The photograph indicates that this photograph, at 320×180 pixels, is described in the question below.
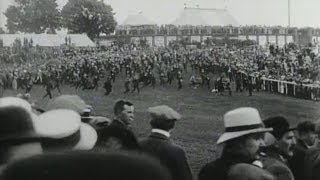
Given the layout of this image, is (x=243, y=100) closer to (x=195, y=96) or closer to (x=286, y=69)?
(x=195, y=96)

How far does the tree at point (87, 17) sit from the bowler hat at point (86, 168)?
62.2 inches

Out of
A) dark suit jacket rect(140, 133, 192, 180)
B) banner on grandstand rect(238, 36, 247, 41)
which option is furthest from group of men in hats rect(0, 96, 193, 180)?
banner on grandstand rect(238, 36, 247, 41)

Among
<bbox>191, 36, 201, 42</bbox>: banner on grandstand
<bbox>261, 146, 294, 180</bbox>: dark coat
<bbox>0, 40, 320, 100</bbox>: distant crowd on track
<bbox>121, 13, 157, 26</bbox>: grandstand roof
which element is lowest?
<bbox>261, 146, 294, 180</bbox>: dark coat

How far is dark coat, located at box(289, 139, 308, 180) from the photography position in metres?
2.18

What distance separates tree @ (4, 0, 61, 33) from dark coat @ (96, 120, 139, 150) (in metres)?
0.58

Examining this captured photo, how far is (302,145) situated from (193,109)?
52 centimetres

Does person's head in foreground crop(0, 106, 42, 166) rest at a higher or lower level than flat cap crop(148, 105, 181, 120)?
higher

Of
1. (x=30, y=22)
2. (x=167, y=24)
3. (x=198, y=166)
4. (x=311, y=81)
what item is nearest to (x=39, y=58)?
(x=30, y=22)

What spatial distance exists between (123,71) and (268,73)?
812mm

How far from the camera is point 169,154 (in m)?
1.89

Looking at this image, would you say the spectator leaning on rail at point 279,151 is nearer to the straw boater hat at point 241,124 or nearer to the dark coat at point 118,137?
the straw boater hat at point 241,124

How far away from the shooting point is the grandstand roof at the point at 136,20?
239 cm

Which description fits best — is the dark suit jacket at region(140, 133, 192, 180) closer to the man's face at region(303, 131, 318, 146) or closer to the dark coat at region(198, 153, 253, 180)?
the dark coat at region(198, 153, 253, 180)

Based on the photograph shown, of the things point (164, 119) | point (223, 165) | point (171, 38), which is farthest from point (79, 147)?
point (171, 38)
